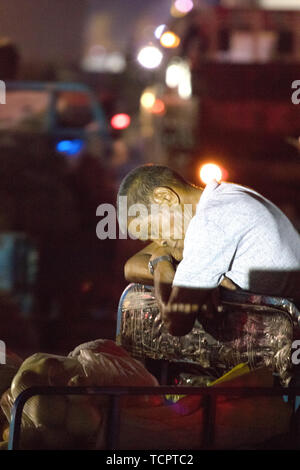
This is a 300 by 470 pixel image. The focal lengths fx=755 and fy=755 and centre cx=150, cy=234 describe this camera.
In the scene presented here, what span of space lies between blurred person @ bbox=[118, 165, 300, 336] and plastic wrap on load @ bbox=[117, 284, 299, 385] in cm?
9

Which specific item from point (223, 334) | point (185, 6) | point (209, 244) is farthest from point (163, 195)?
point (185, 6)

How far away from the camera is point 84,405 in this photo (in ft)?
7.25

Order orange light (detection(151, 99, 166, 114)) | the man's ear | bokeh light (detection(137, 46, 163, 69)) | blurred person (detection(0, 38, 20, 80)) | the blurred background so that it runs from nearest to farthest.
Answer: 1. the man's ear
2. the blurred background
3. blurred person (detection(0, 38, 20, 80))
4. bokeh light (detection(137, 46, 163, 69))
5. orange light (detection(151, 99, 166, 114))

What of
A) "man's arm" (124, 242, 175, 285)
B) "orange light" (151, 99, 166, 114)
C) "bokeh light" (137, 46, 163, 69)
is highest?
"bokeh light" (137, 46, 163, 69)

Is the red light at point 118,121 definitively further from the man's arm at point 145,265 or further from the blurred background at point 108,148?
the man's arm at point 145,265

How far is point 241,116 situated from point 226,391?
6.92 m

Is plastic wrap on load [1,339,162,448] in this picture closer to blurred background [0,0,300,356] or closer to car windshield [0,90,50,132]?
blurred background [0,0,300,356]

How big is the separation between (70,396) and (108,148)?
27.0 ft

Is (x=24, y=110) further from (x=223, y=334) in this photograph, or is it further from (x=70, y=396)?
(x=70, y=396)

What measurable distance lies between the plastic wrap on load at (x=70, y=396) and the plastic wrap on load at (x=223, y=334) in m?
0.16

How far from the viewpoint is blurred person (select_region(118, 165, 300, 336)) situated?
2.41 metres

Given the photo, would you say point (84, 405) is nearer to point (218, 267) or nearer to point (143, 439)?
point (143, 439)

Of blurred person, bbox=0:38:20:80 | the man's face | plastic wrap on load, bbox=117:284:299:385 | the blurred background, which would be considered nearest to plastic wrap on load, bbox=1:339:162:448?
plastic wrap on load, bbox=117:284:299:385

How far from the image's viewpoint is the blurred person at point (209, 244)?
2.41 metres
